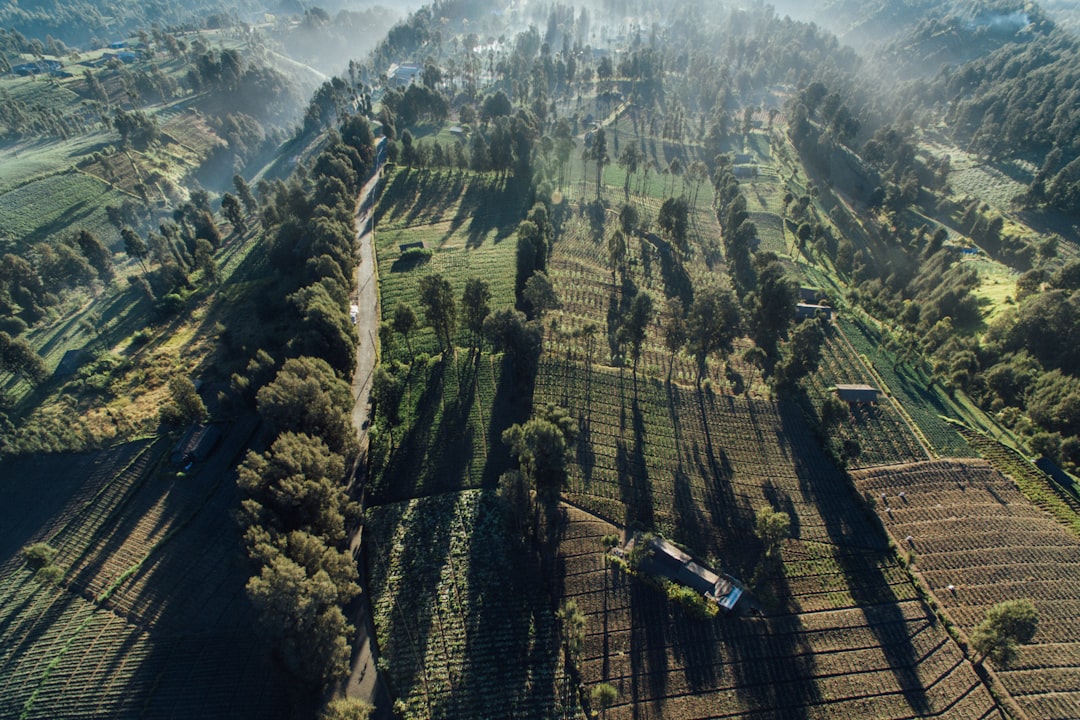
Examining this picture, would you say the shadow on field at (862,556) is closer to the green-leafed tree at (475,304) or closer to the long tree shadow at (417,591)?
the long tree shadow at (417,591)

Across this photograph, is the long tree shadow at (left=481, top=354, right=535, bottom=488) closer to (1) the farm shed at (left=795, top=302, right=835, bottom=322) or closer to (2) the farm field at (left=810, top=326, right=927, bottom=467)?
(2) the farm field at (left=810, top=326, right=927, bottom=467)

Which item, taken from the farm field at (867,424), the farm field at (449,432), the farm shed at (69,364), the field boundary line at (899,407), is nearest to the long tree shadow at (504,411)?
the farm field at (449,432)

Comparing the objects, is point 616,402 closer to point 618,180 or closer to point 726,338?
point 726,338

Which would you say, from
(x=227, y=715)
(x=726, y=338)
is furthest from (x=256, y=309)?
(x=726, y=338)

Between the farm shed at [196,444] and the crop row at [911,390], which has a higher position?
the farm shed at [196,444]

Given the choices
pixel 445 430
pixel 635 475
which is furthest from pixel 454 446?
pixel 635 475

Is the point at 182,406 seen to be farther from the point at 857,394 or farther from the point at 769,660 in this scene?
the point at 857,394
